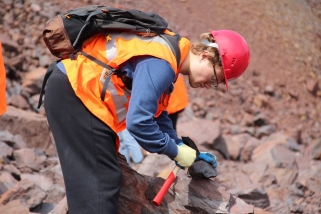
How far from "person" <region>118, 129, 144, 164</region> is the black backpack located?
136 inches

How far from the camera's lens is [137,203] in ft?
12.7

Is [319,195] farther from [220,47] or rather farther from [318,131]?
[318,131]

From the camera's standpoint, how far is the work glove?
3.38m

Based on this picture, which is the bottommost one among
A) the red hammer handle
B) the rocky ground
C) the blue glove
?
the rocky ground

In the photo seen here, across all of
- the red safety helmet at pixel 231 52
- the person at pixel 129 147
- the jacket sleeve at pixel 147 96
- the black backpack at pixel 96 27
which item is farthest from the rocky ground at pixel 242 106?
the red safety helmet at pixel 231 52

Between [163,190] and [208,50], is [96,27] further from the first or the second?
[163,190]

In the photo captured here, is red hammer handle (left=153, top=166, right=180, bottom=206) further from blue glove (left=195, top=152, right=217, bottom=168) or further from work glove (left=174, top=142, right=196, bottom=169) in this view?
blue glove (left=195, top=152, right=217, bottom=168)

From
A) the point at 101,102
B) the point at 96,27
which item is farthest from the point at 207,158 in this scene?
the point at 96,27

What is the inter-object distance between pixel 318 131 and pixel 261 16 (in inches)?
95.5

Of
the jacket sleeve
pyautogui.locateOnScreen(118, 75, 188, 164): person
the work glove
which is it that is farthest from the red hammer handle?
pyautogui.locateOnScreen(118, 75, 188, 164): person

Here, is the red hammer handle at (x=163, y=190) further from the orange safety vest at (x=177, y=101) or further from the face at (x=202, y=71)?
the orange safety vest at (x=177, y=101)

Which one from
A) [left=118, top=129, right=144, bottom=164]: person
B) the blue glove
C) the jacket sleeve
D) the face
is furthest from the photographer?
[left=118, top=129, right=144, bottom=164]: person

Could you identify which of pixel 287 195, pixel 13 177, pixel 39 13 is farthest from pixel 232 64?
pixel 39 13

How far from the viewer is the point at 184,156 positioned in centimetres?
339
